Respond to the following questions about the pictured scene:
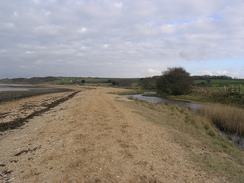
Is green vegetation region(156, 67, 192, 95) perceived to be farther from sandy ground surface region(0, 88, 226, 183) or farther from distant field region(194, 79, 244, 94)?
sandy ground surface region(0, 88, 226, 183)

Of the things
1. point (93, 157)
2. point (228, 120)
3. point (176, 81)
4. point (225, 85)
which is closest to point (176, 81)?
point (176, 81)

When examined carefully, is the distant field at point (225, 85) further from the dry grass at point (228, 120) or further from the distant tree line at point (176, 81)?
the dry grass at point (228, 120)

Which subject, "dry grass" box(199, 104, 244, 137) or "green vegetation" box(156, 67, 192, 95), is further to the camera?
"green vegetation" box(156, 67, 192, 95)

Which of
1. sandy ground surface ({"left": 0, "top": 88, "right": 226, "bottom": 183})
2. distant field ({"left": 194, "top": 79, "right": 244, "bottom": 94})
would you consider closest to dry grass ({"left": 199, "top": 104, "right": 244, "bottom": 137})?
sandy ground surface ({"left": 0, "top": 88, "right": 226, "bottom": 183})

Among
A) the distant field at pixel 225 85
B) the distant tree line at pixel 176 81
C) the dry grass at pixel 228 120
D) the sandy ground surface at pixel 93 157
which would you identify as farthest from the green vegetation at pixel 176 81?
the sandy ground surface at pixel 93 157

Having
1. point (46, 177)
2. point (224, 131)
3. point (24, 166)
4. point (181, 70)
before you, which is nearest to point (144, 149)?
point (46, 177)

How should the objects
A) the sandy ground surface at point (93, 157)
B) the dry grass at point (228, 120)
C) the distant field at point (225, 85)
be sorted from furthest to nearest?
the distant field at point (225, 85) < the dry grass at point (228, 120) < the sandy ground surface at point (93, 157)

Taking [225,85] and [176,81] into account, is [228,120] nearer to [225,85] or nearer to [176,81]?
[176,81]

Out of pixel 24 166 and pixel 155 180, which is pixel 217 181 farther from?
pixel 24 166

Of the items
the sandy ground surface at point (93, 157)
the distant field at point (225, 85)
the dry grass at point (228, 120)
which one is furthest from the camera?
the distant field at point (225, 85)

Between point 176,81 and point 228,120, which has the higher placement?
point 176,81

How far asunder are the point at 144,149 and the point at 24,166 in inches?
155

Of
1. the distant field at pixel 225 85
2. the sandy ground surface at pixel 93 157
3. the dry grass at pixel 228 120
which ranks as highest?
the distant field at pixel 225 85

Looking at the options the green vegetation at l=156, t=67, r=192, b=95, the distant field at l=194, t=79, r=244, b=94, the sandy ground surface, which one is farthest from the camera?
the green vegetation at l=156, t=67, r=192, b=95
